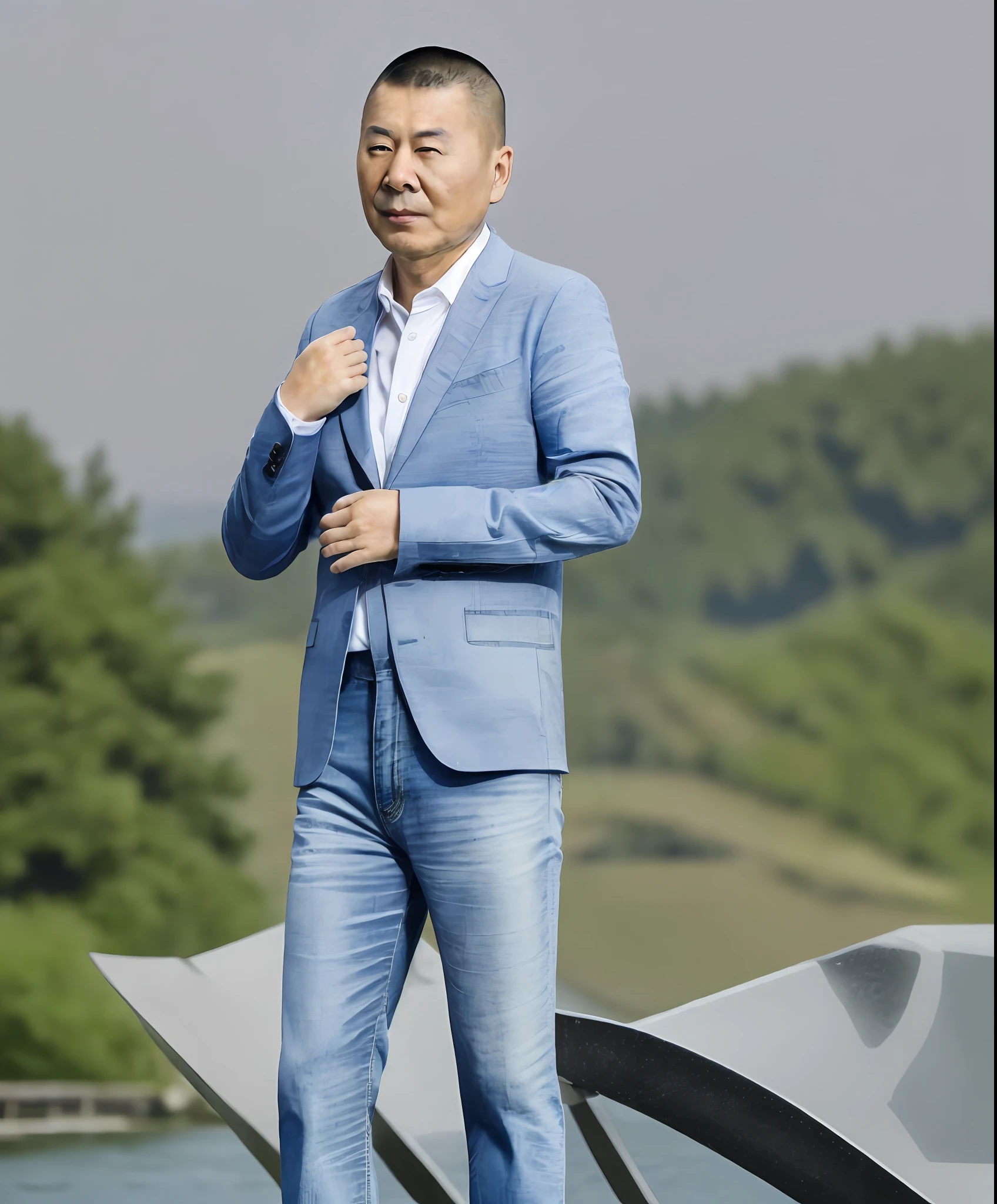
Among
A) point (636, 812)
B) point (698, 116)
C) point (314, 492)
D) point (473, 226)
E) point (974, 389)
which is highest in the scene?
point (698, 116)

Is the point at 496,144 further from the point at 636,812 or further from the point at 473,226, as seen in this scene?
the point at 636,812

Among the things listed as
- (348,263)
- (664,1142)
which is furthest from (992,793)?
(348,263)

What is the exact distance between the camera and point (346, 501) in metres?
1.22

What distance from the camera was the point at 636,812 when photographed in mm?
6555

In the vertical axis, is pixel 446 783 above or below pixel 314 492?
below

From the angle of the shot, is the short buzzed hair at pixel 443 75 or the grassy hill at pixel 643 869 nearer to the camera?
the short buzzed hair at pixel 443 75

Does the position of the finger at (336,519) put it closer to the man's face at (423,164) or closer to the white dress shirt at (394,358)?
the white dress shirt at (394,358)

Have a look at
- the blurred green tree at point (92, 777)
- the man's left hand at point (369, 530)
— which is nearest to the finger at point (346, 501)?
the man's left hand at point (369, 530)

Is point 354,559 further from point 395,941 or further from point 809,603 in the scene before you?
point 809,603

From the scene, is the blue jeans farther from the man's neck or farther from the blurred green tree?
the blurred green tree

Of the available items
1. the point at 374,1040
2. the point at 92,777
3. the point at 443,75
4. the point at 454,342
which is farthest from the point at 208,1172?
the point at 443,75

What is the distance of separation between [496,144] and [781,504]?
608 centimetres

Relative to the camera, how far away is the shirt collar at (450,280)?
4.33 feet

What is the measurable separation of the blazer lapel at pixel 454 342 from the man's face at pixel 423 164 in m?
0.04
